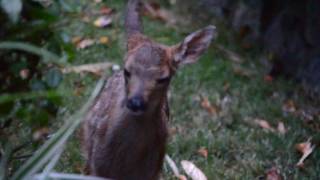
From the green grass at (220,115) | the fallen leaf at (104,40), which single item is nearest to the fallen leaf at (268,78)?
the green grass at (220,115)

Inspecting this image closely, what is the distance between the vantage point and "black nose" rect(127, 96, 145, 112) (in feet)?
14.0

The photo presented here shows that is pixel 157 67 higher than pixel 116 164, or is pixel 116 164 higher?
pixel 157 67

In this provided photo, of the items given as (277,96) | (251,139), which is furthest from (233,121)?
(277,96)

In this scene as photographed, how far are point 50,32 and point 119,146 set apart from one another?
33.4 inches

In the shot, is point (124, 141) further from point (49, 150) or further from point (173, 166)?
point (173, 166)

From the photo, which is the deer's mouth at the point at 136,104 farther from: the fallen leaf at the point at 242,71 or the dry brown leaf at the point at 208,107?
the fallen leaf at the point at 242,71

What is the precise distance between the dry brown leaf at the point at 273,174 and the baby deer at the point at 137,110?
54.6 inches

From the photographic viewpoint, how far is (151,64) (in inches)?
172

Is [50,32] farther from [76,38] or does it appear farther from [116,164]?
[76,38]

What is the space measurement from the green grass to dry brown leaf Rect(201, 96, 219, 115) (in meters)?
0.06

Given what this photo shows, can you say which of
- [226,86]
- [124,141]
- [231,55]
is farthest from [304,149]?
[231,55]

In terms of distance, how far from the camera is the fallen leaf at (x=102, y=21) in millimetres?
8906

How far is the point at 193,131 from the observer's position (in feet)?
21.8

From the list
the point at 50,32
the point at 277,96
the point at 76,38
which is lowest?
the point at 277,96
